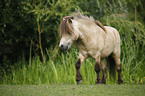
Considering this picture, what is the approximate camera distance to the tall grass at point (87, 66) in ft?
19.8

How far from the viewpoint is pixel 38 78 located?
6.62 metres

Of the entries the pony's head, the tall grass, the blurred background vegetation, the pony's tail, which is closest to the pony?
the pony's head

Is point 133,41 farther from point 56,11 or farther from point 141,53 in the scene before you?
point 56,11

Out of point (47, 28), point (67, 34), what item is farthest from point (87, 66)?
point (67, 34)

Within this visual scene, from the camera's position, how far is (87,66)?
6293 mm

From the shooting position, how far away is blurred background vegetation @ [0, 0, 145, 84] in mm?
6934

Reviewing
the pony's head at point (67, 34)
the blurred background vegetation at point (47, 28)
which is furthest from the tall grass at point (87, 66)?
the pony's head at point (67, 34)

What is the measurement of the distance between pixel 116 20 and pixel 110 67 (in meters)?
2.84

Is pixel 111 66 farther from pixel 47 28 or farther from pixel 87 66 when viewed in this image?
pixel 47 28

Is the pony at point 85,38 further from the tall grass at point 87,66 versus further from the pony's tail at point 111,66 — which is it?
the tall grass at point 87,66

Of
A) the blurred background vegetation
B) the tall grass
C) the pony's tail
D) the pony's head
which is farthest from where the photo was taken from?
the blurred background vegetation

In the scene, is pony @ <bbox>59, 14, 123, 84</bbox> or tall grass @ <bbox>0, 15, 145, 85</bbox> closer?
pony @ <bbox>59, 14, 123, 84</bbox>

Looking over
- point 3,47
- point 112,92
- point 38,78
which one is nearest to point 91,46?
point 112,92

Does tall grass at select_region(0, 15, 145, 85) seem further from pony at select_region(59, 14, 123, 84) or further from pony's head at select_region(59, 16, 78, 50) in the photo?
pony's head at select_region(59, 16, 78, 50)
